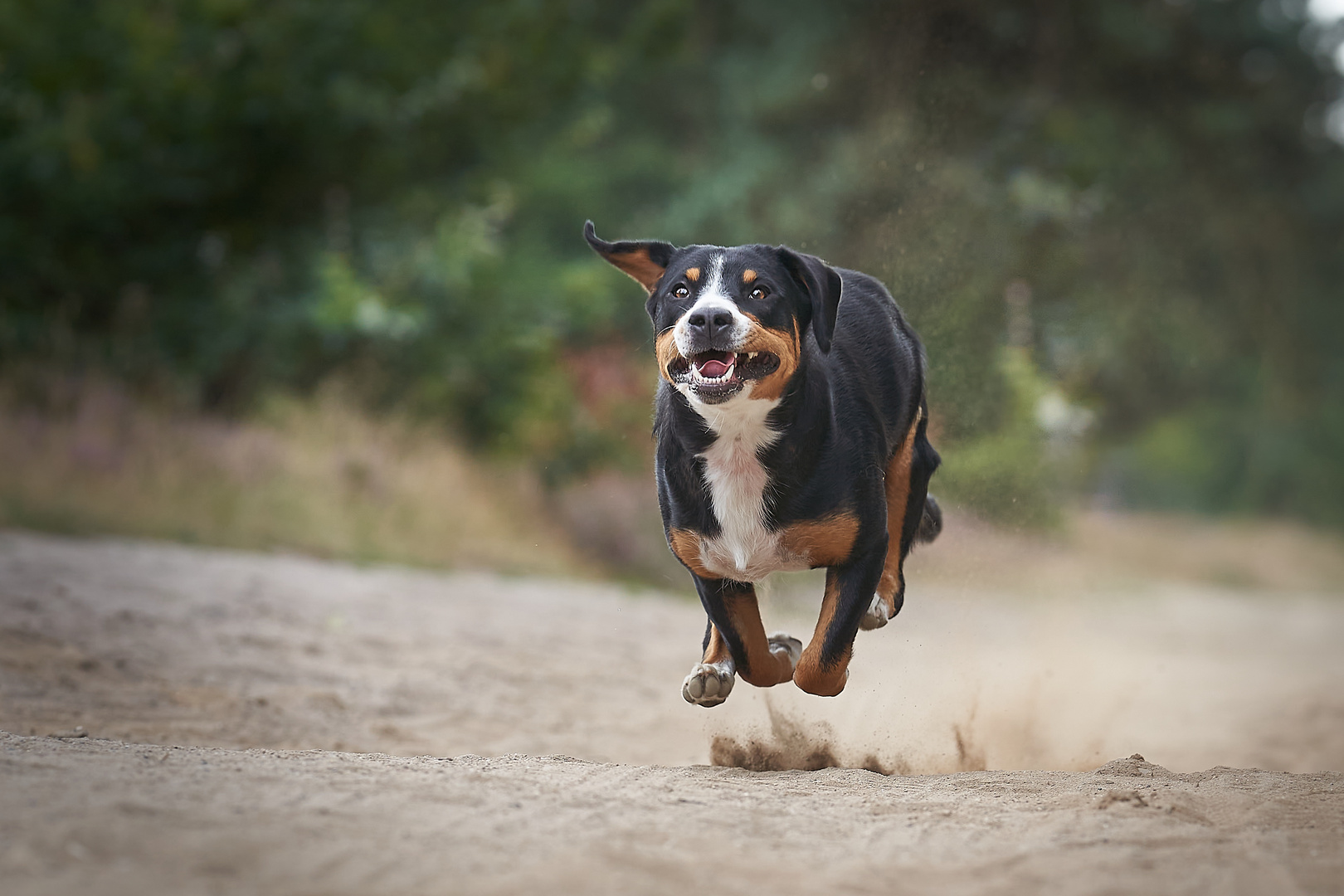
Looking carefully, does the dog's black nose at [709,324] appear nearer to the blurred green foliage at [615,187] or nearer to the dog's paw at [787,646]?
the dog's paw at [787,646]

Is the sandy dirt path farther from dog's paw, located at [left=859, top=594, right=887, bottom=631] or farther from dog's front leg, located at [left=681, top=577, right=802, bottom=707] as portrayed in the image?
dog's paw, located at [left=859, top=594, right=887, bottom=631]

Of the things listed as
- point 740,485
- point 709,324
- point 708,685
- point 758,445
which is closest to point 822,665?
point 708,685

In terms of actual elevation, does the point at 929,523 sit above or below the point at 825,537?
above

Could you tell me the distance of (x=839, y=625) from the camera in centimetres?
462

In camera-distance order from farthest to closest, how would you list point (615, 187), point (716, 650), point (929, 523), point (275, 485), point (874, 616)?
point (615, 187)
point (275, 485)
point (929, 523)
point (874, 616)
point (716, 650)

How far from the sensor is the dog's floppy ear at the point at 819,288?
4.50m

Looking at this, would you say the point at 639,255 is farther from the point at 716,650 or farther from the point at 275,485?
the point at 275,485

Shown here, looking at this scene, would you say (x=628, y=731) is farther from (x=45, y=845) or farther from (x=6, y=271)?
(x=6, y=271)

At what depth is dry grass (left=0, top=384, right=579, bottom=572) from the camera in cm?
1105

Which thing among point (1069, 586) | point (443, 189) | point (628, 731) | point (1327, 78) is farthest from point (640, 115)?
point (628, 731)

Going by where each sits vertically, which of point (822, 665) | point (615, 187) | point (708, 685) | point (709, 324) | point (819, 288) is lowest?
point (708, 685)

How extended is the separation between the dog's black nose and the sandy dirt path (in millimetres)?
1477

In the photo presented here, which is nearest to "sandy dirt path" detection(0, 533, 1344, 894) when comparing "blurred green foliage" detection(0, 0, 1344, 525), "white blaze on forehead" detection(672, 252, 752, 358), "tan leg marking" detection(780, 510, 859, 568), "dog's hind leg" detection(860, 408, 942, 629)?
"dog's hind leg" detection(860, 408, 942, 629)

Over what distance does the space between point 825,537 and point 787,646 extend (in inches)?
35.3
